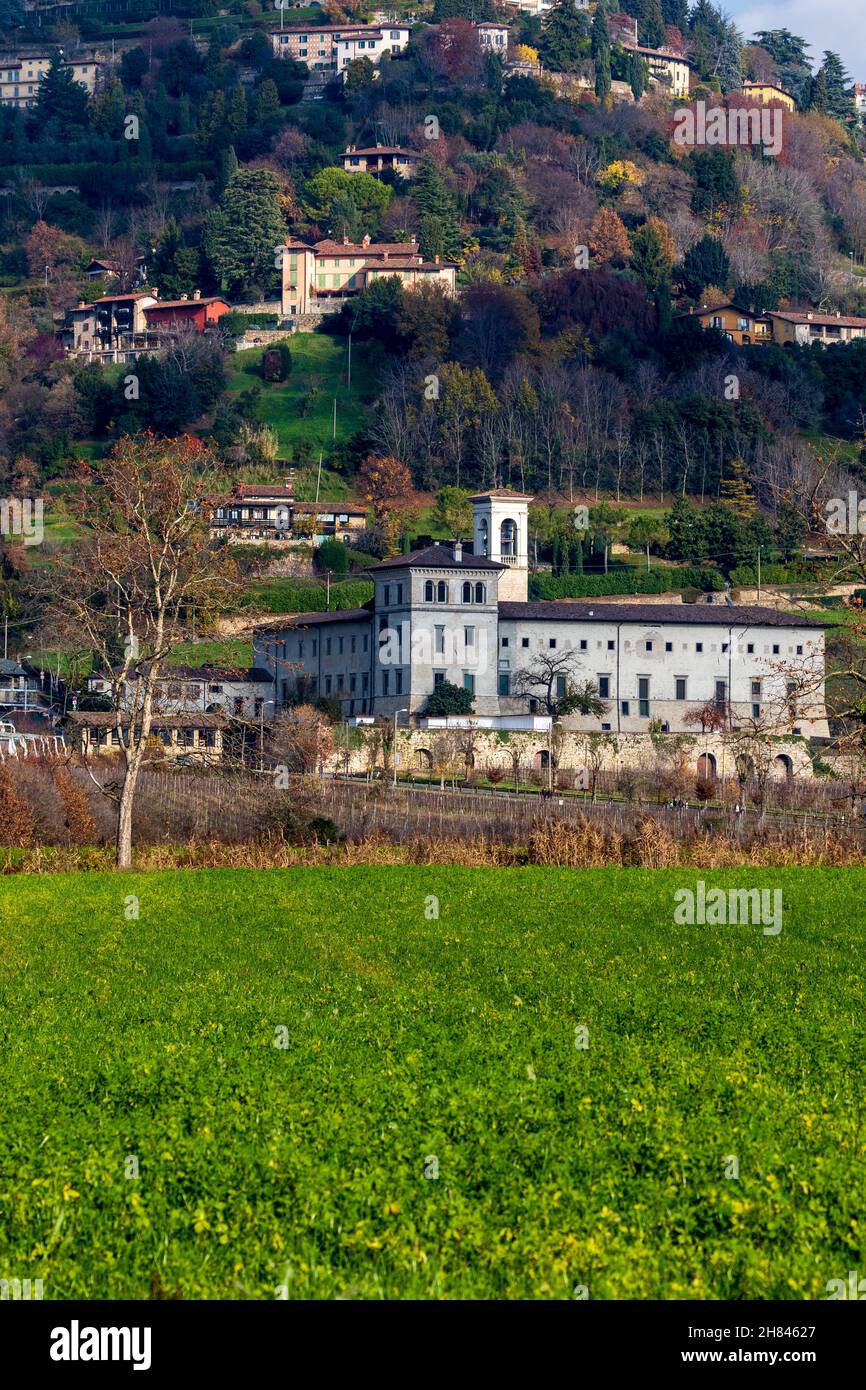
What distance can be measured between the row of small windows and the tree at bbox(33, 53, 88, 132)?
397ft

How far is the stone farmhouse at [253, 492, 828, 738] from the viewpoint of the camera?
272ft

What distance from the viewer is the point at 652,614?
8544cm

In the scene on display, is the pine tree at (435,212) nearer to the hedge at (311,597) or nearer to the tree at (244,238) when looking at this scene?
the tree at (244,238)

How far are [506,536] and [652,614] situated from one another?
10271 mm

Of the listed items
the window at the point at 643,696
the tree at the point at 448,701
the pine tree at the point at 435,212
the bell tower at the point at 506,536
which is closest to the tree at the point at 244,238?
the pine tree at the point at 435,212

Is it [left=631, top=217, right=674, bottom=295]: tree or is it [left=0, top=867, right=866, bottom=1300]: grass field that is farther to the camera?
[left=631, top=217, right=674, bottom=295]: tree

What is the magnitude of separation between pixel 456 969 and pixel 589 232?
451 feet

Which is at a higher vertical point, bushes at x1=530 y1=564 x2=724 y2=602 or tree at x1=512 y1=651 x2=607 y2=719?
bushes at x1=530 y1=564 x2=724 y2=602

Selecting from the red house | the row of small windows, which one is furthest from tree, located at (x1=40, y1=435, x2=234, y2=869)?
the red house

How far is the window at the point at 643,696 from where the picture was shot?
84.9 metres

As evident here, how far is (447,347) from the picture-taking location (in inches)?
5089

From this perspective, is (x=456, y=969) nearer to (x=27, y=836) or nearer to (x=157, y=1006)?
(x=157, y=1006)

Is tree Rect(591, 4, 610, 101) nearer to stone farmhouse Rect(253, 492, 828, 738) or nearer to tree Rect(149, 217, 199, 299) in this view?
tree Rect(149, 217, 199, 299)

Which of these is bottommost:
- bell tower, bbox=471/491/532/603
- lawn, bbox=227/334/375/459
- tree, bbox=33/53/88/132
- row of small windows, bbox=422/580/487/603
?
row of small windows, bbox=422/580/487/603
